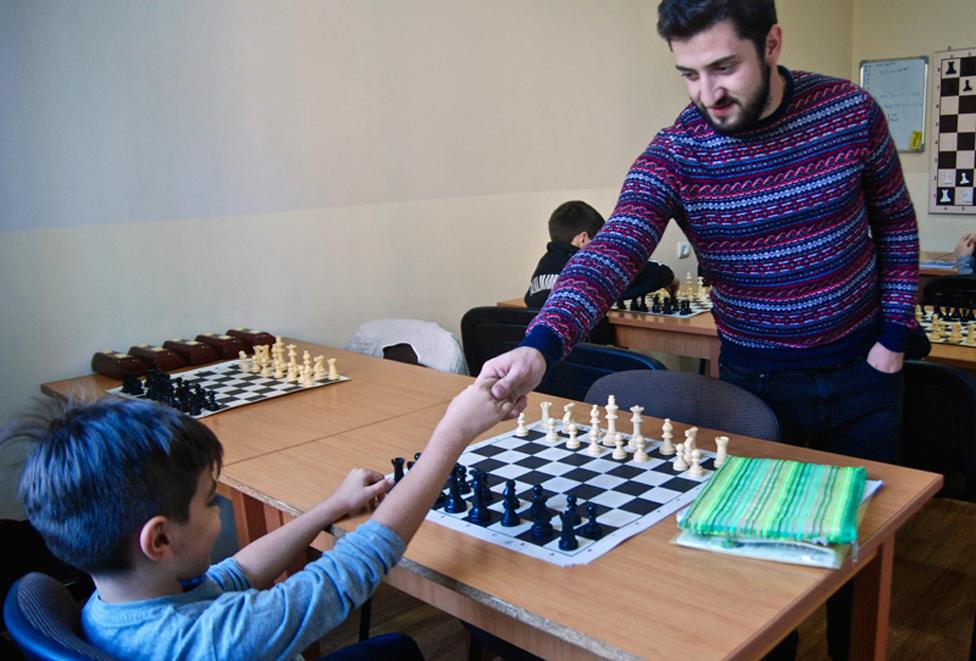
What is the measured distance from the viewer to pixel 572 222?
3.73 meters

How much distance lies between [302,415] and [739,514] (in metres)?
1.33

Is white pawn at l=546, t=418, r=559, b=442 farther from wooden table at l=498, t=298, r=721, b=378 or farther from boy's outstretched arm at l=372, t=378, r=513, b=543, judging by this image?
wooden table at l=498, t=298, r=721, b=378

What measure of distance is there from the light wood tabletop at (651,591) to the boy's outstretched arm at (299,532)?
0.13 ft

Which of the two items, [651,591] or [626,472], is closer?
[651,591]

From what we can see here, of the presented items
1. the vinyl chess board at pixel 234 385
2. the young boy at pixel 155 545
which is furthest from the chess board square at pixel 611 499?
the vinyl chess board at pixel 234 385

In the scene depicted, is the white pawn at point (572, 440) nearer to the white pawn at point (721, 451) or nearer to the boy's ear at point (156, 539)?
the white pawn at point (721, 451)

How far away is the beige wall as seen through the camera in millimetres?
6145

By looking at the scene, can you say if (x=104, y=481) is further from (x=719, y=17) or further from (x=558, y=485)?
(x=719, y=17)

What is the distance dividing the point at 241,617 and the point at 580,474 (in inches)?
29.5

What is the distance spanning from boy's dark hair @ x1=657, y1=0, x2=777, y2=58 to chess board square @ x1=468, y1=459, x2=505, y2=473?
919mm

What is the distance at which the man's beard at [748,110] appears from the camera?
164 cm

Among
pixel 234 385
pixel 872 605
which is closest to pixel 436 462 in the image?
pixel 872 605

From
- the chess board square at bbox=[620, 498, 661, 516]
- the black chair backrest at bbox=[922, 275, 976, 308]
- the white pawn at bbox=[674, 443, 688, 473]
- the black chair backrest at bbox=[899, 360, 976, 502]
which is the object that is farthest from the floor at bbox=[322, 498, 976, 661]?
the chess board square at bbox=[620, 498, 661, 516]

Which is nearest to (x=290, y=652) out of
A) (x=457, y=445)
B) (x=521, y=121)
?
(x=457, y=445)
